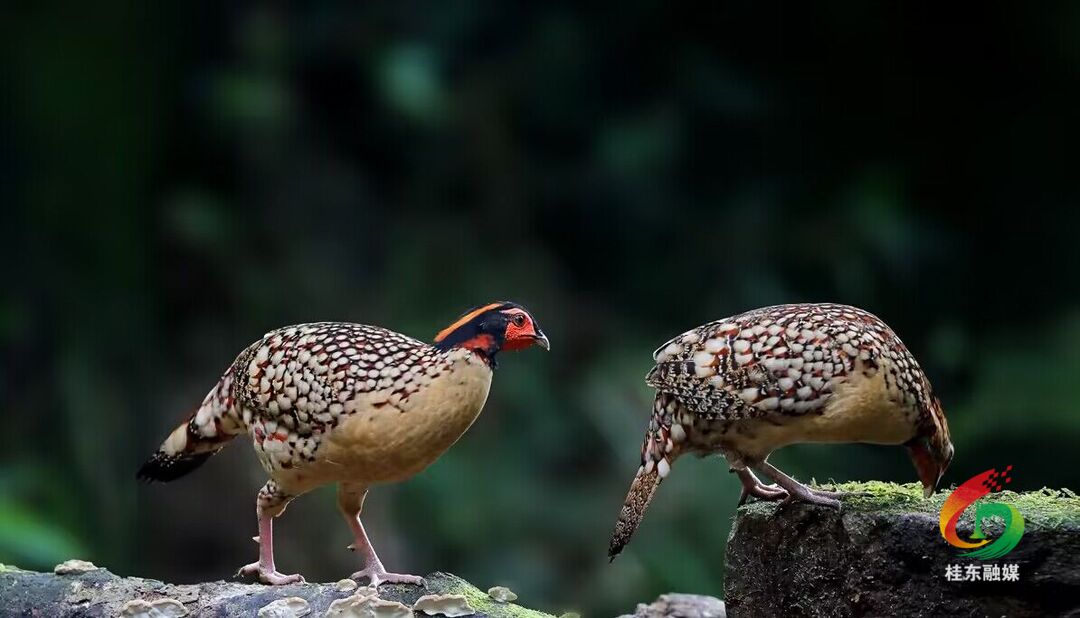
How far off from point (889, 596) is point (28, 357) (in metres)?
4.59

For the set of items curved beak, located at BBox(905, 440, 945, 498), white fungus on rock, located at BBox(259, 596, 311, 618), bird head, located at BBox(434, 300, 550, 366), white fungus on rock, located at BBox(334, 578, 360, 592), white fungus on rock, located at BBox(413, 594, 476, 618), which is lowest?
white fungus on rock, located at BBox(259, 596, 311, 618)

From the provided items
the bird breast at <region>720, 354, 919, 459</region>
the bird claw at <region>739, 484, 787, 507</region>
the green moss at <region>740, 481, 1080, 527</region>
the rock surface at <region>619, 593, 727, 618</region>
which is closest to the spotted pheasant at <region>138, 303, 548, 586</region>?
the bird breast at <region>720, 354, 919, 459</region>

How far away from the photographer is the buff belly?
3621 mm

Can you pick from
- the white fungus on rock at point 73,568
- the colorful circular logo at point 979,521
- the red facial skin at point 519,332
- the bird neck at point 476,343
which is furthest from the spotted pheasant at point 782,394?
the white fungus on rock at point 73,568

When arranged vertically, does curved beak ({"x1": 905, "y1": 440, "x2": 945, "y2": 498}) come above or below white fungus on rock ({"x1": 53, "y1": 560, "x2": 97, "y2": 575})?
above

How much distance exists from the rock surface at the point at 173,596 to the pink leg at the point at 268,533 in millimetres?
51

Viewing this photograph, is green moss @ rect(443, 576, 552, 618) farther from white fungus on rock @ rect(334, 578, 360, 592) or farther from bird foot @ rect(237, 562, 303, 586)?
bird foot @ rect(237, 562, 303, 586)

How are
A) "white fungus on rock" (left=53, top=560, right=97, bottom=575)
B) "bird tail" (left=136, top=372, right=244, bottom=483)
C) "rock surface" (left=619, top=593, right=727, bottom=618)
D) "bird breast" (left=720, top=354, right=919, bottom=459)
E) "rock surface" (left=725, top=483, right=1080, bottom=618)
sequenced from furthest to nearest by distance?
1. "rock surface" (left=619, top=593, right=727, bottom=618)
2. "bird tail" (left=136, top=372, right=244, bottom=483)
3. "white fungus on rock" (left=53, top=560, right=97, bottom=575)
4. "bird breast" (left=720, top=354, right=919, bottom=459)
5. "rock surface" (left=725, top=483, right=1080, bottom=618)

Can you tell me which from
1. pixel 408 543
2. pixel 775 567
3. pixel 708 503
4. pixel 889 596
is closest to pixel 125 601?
pixel 775 567

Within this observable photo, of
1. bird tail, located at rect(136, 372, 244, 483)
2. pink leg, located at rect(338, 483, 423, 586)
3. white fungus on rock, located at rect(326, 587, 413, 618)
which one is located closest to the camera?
white fungus on rock, located at rect(326, 587, 413, 618)

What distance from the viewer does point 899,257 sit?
6.04 metres

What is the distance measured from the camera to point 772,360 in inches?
138

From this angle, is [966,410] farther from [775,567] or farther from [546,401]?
[775,567]

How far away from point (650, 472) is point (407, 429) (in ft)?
2.26
